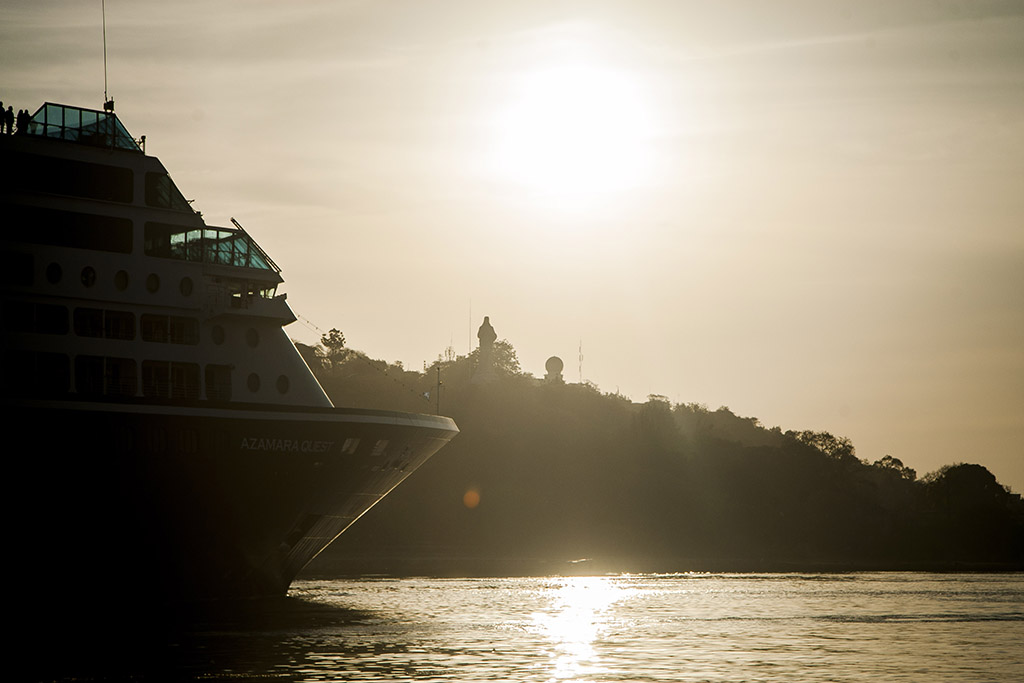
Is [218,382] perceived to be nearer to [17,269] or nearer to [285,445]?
[285,445]

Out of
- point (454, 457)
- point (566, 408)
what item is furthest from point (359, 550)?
point (566, 408)

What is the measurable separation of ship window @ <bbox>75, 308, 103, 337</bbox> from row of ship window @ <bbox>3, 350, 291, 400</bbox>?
3.33 feet

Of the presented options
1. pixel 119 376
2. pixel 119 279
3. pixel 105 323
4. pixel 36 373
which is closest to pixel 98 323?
pixel 105 323

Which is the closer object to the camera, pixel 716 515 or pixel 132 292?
pixel 132 292

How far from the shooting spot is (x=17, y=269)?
4803cm

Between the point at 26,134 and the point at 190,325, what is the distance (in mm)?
10094

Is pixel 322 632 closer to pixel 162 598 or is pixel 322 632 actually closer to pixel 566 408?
pixel 162 598

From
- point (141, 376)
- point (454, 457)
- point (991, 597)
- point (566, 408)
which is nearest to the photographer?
point (141, 376)

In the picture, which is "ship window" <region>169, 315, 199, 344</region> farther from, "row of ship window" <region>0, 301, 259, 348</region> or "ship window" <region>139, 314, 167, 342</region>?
"ship window" <region>139, 314, 167, 342</region>

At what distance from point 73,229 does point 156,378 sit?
687cm

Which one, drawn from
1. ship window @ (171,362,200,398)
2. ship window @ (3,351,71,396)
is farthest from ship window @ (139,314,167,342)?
ship window @ (3,351,71,396)

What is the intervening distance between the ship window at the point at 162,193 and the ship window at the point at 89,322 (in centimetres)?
560

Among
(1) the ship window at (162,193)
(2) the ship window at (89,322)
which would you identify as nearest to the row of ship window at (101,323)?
(2) the ship window at (89,322)

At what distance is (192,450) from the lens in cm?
4641
